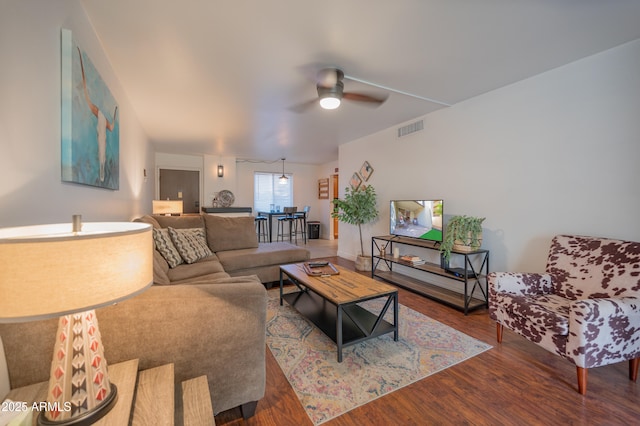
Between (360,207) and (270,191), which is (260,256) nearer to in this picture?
(360,207)

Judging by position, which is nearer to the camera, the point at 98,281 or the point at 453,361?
the point at 98,281

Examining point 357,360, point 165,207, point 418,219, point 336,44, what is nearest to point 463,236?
point 418,219

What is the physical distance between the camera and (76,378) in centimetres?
78

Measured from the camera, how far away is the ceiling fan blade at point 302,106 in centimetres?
289

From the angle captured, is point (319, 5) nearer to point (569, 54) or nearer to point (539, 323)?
point (569, 54)

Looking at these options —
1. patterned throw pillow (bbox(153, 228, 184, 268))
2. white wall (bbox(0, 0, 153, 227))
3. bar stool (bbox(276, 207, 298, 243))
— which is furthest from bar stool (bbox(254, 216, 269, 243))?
white wall (bbox(0, 0, 153, 227))

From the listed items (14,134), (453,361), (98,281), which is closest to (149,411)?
(98,281)

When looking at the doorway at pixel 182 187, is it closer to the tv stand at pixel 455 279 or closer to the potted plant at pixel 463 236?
Result: the tv stand at pixel 455 279

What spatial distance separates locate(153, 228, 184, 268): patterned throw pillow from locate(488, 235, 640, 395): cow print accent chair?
10.1ft

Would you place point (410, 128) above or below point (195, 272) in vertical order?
above

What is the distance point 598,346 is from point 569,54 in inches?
89.0

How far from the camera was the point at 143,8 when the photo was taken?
5.16ft

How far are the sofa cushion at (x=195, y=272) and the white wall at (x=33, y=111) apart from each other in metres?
1.13

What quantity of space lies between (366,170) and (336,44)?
2911 millimetres
